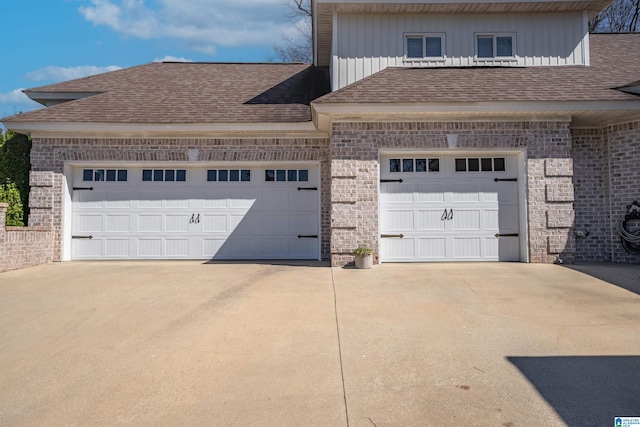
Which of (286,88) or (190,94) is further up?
(286,88)

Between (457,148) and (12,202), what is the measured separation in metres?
9.78

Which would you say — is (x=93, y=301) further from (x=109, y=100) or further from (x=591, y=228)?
(x=591, y=228)

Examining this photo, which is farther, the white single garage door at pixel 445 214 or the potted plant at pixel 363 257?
the white single garage door at pixel 445 214

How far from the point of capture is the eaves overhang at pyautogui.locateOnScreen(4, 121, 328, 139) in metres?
9.53

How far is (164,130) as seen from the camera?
31.6ft

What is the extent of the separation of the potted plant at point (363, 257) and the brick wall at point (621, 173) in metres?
5.39

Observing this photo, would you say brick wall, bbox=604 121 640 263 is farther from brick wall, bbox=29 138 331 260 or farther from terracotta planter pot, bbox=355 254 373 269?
brick wall, bbox=29 138 331 260

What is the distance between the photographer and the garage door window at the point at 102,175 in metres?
10.0

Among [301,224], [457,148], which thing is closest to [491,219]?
[457,148]

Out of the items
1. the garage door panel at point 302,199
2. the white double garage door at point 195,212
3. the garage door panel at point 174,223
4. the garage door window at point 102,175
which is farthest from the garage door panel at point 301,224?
the garage door window at point 102,175

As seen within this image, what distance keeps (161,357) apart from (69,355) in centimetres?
95

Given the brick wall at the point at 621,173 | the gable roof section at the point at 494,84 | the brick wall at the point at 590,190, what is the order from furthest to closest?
the brick wall at the point at 590,190, the brick wall at the point at 621,173, the gable roof section at the point at 494,84

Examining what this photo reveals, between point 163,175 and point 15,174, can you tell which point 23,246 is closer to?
point 15,174

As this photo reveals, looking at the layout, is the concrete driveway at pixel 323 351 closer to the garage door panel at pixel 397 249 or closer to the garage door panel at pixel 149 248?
the garage door panel at pixel 397 249
